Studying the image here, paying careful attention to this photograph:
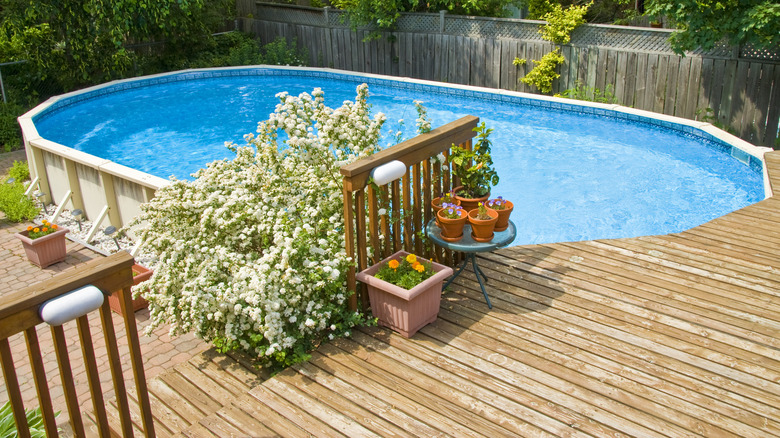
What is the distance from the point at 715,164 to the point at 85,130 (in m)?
9.97

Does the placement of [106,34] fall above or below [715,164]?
above

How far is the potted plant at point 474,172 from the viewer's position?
422 centimetres

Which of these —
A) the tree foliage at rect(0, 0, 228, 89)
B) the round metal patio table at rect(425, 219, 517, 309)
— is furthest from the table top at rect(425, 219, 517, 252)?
the tree foliage at rect(0, 0, 228, 89)

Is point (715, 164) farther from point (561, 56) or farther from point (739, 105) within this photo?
point (561, 56)

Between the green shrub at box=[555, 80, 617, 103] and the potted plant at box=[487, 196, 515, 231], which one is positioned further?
the green shrub at box=[555, 80, 617, 103]

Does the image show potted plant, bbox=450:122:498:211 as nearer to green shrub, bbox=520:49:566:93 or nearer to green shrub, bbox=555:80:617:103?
green shrub, bbox=555:80:617:103

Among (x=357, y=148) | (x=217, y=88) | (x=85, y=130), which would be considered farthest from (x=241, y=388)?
(x=217, y=88)

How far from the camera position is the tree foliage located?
11.9 metres

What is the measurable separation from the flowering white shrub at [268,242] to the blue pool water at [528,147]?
359 cm

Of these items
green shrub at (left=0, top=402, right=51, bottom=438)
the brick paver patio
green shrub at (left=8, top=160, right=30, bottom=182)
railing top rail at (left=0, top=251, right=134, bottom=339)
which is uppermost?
railing top rail at (left=0, top=251, right=134, bottom=339)

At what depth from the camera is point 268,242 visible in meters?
4.04

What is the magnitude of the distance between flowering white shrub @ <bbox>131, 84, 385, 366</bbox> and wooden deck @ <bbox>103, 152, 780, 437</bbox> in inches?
8.8

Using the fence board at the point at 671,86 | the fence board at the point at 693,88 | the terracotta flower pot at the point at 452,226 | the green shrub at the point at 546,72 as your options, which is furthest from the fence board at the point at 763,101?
the terracotta flower pot at the point at 452,226

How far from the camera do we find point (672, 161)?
8.52 meters
